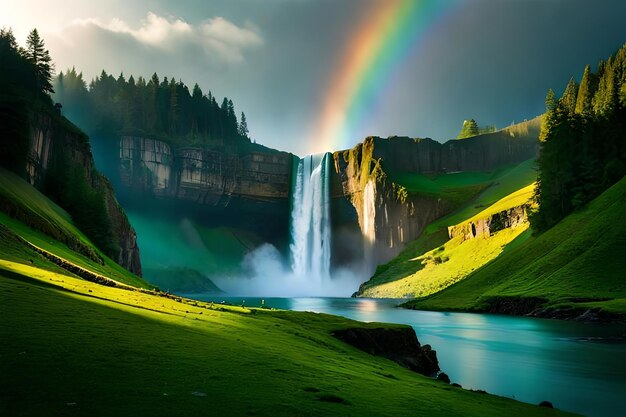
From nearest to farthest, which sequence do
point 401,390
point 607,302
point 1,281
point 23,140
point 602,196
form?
point 401,390, point 1,281, point 607,302, point 23,140, point 602,196

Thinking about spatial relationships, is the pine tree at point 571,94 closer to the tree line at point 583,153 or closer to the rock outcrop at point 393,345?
the tree line at point 583,153

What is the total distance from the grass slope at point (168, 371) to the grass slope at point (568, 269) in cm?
5501

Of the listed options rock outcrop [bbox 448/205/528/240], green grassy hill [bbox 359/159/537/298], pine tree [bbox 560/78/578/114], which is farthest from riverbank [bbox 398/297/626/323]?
pine tree [bbox 560/78/578/114]

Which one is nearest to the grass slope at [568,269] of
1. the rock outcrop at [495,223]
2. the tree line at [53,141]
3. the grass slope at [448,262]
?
the grass slope at [448,262]

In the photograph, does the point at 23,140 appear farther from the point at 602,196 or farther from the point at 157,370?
the point at 602,196

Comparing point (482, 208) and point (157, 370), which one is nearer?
point (157, 370)

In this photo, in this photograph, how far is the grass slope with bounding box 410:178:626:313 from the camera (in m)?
71.1

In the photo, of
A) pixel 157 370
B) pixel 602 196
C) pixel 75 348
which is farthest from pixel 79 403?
pixel 602 196

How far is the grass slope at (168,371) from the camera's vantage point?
11.7 metres

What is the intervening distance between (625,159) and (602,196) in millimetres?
15924

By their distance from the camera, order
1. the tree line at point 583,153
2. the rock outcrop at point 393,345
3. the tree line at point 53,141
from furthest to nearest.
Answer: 1. the tree line at point 583,153
2. the tree line at point 53,141
3. the rock outcrop at point 393,345

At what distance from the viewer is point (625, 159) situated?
4065 inches

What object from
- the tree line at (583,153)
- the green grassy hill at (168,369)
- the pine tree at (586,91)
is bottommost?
the green grassy hill at (168,369)

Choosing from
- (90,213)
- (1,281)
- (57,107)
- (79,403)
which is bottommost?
(79,403)
